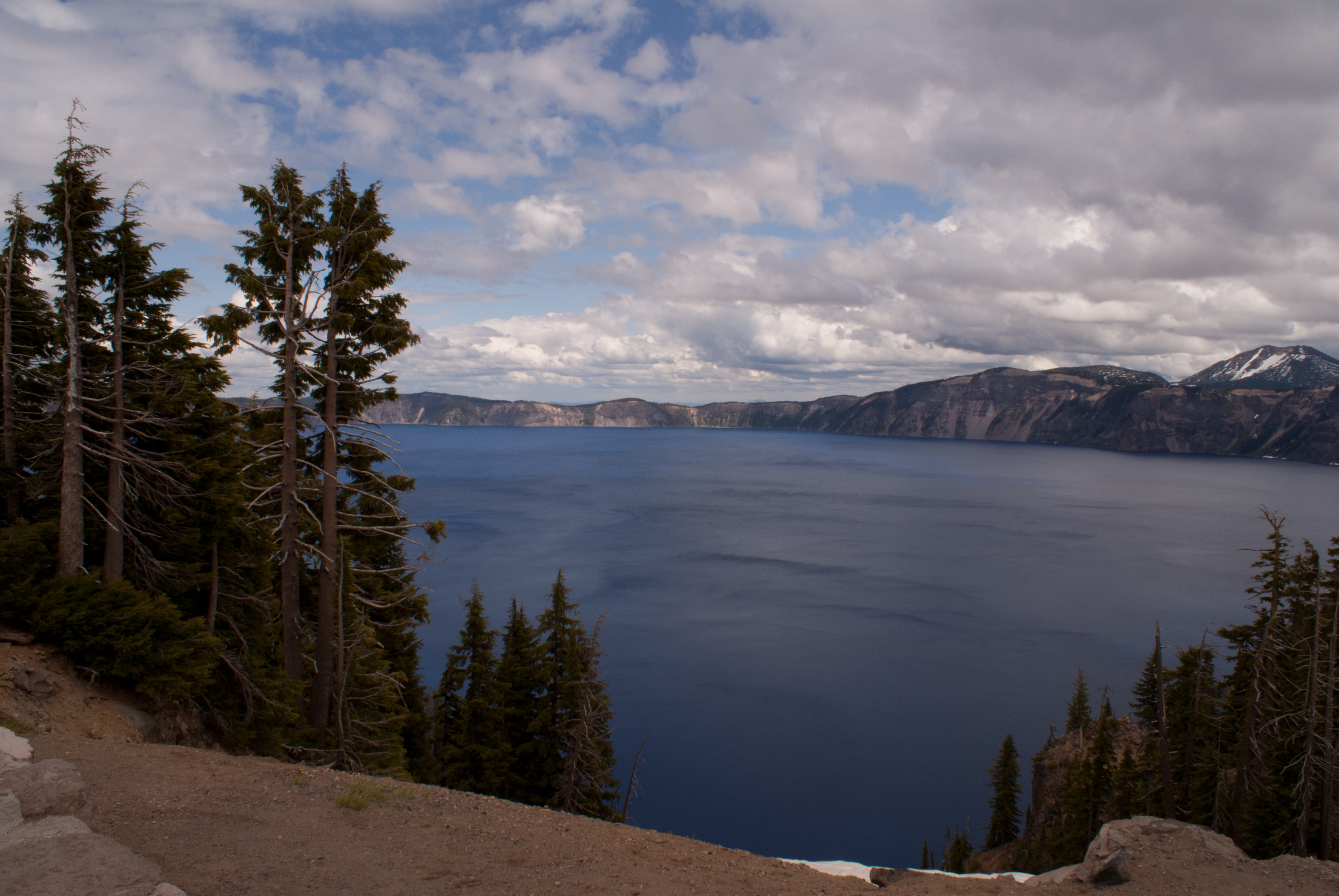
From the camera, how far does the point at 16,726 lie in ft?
26.9

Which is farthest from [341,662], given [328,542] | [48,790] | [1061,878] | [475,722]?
[1061,878]

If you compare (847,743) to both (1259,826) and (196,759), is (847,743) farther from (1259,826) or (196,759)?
(196,759)

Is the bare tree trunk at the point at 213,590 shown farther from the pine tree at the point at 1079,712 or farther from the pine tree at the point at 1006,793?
the pine tree at the point at 1079,712

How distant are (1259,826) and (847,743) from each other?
18429 millimetres

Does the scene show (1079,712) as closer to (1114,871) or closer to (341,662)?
(1114,871)

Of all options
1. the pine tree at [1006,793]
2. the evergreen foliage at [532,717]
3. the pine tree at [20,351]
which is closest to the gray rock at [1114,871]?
the evergreen foliage at [532,717]

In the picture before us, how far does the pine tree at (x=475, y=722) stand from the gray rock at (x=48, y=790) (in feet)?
46.2

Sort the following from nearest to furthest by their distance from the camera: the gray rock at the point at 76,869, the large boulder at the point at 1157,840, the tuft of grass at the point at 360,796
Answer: the gray rock at the point at 76,869, the tuft of grass at the point at 360,796, the large boulder at the point at 1157,840

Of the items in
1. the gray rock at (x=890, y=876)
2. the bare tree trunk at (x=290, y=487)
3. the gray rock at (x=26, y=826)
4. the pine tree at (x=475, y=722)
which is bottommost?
the pine tree at (x=475, y=722)

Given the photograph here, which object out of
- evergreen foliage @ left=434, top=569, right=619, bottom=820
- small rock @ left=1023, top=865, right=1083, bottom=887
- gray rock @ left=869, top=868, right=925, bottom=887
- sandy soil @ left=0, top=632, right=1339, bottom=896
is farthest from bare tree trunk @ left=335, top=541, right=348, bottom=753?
small rock @ left=1023, top=865, right=1083, bottom=887

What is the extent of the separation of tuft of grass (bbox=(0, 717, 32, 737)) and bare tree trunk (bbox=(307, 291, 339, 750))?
407 centimetres

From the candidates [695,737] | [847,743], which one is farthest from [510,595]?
[847,743]

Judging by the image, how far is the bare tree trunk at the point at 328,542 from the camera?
1208 cm

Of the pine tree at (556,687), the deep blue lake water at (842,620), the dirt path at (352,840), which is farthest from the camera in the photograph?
the deep blue lake water at (842,620)
